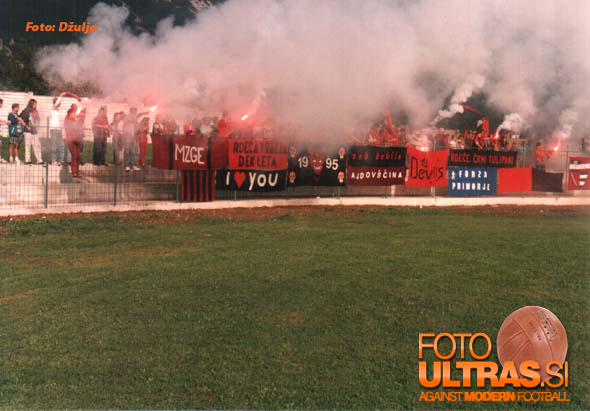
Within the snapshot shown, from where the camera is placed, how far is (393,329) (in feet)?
19.3

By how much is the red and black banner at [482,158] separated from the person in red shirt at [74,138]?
13078mm

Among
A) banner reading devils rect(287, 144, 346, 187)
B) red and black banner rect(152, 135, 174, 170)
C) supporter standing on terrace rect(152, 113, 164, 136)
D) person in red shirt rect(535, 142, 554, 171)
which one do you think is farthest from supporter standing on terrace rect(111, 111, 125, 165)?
person in red shirt rect(535, 142, 554, 171)

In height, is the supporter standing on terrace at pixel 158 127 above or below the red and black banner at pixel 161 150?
above

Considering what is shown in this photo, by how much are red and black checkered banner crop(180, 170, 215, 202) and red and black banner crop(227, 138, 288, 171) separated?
75 cm

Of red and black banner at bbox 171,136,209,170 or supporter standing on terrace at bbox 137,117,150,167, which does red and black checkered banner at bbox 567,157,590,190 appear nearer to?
red and black banner at bbox 171,136,209,170

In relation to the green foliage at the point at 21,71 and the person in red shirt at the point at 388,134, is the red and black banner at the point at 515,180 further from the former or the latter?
the green foliage at the point at 21,71

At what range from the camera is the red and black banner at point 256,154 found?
57.2 feet

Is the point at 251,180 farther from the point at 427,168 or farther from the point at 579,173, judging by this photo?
the point at 579,173

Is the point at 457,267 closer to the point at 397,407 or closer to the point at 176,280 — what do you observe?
the point at 176,280

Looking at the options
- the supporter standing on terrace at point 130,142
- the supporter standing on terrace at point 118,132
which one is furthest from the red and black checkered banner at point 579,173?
the supporter standing on terrace at point 118,132

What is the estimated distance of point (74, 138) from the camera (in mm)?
16297

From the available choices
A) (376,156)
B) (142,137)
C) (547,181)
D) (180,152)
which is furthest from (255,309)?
(547,181)

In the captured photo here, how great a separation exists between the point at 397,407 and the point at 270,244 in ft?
22.7

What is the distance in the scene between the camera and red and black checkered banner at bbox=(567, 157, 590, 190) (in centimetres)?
2397
